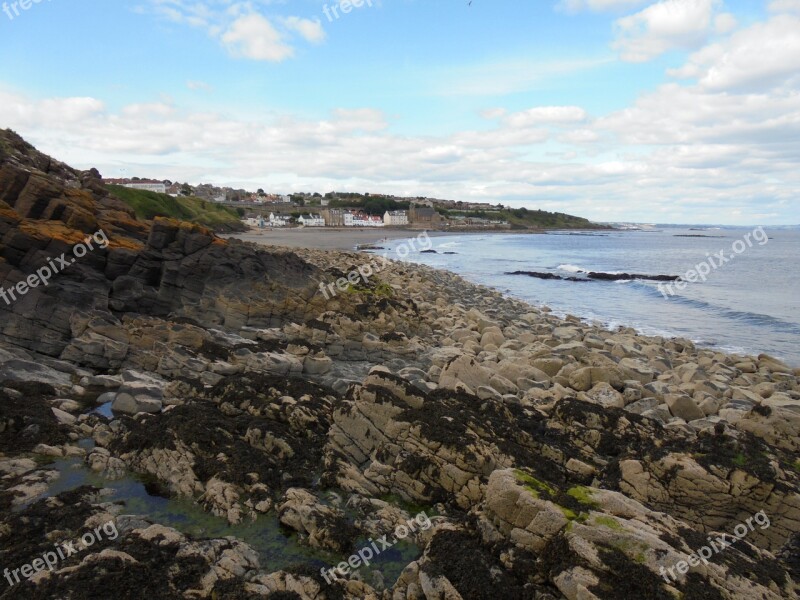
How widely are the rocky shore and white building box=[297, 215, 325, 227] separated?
125 meters

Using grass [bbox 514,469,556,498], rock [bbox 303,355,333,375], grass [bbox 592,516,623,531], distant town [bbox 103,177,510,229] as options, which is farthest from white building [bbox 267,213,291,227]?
grass [bbox 592,516,623,531]

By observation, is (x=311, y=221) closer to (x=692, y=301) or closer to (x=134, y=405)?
(x=692, y=301)

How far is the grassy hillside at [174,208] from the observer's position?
65750 millimetres

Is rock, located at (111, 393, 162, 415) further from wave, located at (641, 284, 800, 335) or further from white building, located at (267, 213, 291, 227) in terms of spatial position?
white building, located at (267, 213, 291, 227)

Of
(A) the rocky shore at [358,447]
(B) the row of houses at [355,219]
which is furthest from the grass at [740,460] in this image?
(B) the row of houses at [355,219]

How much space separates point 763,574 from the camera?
6.07 meters

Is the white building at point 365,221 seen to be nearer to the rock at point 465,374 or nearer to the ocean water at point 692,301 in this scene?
the ocean water at point 692,301

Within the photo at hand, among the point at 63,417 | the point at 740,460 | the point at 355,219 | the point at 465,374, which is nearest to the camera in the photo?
the point at 740,460

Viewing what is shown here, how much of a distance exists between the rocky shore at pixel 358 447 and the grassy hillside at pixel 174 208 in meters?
40.9

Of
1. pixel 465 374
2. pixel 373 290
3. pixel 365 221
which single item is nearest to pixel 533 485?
pixel 465 374

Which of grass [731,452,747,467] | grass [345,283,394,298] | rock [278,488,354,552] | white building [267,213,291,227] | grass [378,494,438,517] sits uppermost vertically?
white building [267,213,291,227]

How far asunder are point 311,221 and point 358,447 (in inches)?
5512

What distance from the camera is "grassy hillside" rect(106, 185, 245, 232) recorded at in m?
65.8

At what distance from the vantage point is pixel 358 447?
984cm
